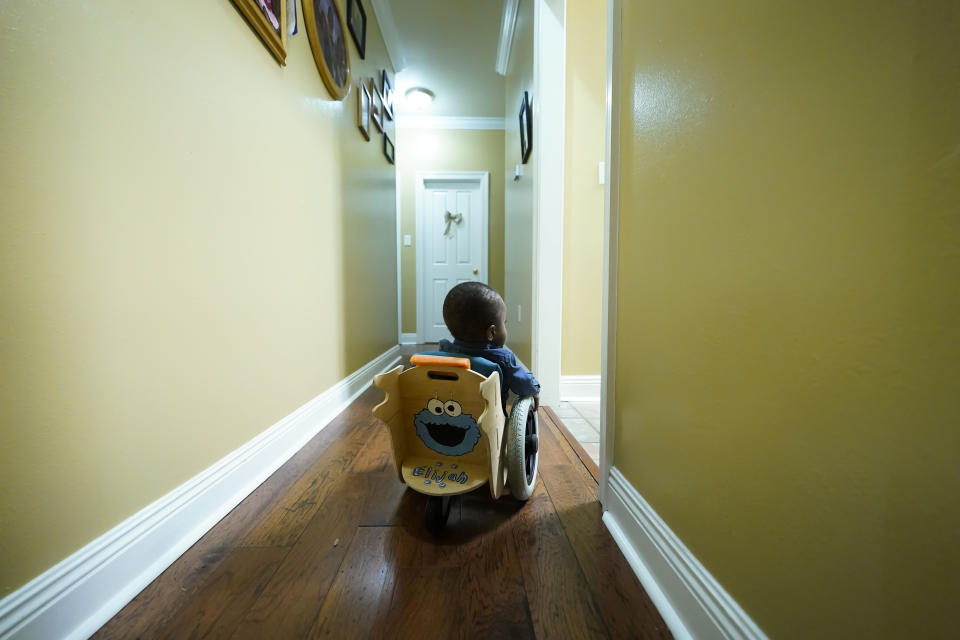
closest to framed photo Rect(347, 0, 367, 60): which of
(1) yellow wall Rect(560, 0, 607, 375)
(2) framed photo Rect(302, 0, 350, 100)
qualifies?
(2) framed photo Rect(302, 0, 350, 100)

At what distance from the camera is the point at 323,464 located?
1.32 metres

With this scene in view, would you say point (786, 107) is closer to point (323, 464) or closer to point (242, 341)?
point (242, 341)

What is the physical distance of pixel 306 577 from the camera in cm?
77

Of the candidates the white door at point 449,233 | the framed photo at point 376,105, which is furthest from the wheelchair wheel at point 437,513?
the white door at point 449,233

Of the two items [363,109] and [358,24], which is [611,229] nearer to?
[363,109]

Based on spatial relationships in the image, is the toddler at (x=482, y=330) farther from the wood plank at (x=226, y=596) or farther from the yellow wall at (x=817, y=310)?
the wood plank at (x=226, y=596)

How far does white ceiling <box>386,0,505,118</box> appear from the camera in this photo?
278cm

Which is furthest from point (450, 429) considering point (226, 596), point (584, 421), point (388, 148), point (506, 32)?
point (506, 32)

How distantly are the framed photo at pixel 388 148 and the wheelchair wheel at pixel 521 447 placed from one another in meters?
2.63

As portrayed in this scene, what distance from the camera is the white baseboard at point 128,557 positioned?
57cm

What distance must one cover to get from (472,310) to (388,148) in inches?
102

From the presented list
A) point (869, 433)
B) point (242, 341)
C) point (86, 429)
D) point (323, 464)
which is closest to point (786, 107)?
point (869, 433)

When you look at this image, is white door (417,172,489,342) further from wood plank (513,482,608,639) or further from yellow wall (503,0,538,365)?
wood plank (513,482,608,639)

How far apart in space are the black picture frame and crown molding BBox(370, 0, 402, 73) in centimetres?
70
